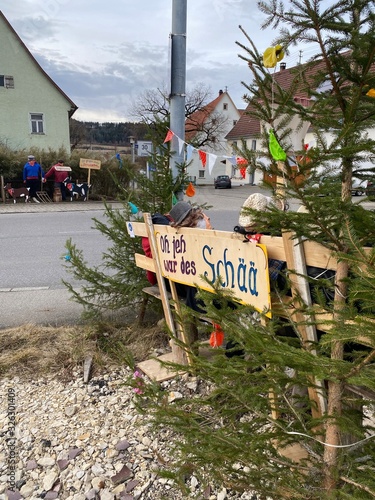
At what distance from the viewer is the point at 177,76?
4.04 meters

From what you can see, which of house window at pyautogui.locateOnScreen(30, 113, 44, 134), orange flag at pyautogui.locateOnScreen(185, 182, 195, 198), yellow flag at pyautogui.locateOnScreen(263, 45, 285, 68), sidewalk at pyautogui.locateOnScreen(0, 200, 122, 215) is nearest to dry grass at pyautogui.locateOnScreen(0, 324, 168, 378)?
orange flag at pyautogui.locateOnScreen(185, 182, 195, 198)

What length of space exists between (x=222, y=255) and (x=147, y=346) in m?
1.68

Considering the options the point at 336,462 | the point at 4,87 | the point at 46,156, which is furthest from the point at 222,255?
the point at 4,87

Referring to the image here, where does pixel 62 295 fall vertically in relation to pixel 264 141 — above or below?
below

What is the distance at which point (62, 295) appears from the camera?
538 centimetres

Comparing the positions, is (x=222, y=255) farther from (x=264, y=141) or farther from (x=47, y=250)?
(x=47, y=250)

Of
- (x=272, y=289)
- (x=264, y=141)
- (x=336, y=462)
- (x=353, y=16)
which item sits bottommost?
(x=336, y=462)

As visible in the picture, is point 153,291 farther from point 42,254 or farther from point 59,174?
point 59,174

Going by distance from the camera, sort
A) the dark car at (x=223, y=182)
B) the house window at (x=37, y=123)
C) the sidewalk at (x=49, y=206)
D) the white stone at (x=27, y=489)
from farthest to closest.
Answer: the dark car at (x=223, y=182) < the house window at (x=37, y=123) < the sidewalk at (x=49, y=206) < the white stone at (x=27, y=489)

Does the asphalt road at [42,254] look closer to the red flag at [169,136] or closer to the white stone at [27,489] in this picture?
the red flag at [169,136]

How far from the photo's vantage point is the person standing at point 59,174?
16547 mm

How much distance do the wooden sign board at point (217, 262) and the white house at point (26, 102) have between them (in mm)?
24072

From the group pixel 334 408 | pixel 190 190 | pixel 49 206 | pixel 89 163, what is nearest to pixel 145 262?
pixel 190 190

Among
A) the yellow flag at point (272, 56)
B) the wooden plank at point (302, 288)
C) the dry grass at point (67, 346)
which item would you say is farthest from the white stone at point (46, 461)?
the yellow flag at point (272, 56)
